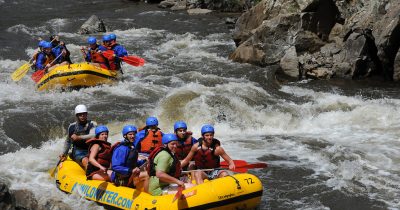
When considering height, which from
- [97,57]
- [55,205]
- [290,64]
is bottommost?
[55,205]

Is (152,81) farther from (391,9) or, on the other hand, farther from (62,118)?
(391,9)

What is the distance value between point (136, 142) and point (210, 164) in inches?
51.9

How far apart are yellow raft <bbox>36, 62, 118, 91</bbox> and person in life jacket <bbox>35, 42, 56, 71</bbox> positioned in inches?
25.1

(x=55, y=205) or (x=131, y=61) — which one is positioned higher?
(x=131, y=61)

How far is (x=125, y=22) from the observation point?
2422 centimetres

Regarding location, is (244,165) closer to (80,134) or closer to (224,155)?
(224,155)

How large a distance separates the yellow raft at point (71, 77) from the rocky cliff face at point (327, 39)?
4.70 m

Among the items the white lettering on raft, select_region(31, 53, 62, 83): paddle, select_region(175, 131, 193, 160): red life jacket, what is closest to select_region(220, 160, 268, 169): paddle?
select_region(175, 131, 193, 160): red life jacket

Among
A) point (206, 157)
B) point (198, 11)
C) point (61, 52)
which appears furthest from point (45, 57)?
point (198, 11)

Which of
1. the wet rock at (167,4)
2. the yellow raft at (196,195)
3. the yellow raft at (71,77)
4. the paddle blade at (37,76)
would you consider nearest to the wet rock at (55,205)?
the yellow raft at (196,195)

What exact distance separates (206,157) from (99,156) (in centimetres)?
151

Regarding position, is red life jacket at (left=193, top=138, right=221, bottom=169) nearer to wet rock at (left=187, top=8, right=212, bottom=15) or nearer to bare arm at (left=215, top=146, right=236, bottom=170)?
bare arm at (left=215, top=146, right=236, bottom=170)

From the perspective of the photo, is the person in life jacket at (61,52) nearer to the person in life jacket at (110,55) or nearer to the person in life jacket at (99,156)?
the person in life jacket at (110,55)

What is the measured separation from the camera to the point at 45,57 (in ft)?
47.1
